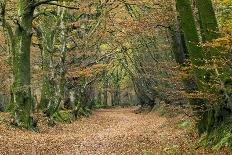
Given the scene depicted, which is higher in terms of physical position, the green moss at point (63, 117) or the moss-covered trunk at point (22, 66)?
the moss-covered trunk at point (22, 66)

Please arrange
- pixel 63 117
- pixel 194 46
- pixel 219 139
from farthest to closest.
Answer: pixel 63 117, pixel 194 46, pixel 219 139

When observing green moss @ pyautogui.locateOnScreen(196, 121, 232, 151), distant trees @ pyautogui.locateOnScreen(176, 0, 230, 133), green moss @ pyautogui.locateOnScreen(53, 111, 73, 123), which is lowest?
green moss @ pyautogui.locateOnScreen(196, 121, 232, 151)

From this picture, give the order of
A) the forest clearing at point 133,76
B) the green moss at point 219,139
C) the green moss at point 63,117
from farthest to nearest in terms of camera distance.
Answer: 1. the green moss at point 63,117
2. the forest clearing at point 133,76
3. the green moss at point 219,139

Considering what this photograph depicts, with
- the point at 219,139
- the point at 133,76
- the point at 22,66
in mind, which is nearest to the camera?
the point at 219,139

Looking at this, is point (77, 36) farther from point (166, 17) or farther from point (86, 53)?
point (166, 17)

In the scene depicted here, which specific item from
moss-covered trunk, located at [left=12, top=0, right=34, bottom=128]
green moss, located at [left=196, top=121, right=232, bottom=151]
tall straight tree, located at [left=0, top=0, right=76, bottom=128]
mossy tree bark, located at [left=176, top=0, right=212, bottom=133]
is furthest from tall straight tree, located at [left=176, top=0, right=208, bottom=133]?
moss-covered trunk, located at [left=12, top=0, right=34, bottom=128]

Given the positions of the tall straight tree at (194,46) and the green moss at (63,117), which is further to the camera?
the green moss at (63,117)

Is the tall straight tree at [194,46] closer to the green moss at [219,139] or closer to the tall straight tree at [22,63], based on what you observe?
the green moss at [219,139]

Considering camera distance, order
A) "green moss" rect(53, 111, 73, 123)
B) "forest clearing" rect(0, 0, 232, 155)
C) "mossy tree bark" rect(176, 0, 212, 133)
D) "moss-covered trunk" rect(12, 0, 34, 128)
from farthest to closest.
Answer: "green moss" rect(53, 111, 73, 123) < "moss-covered trunk" rect(12, 0, 34, 128) < "mossy tree bark" rect(176, 0, 212, 133) < "forest clearing" rect(0, 0, 232, 155)

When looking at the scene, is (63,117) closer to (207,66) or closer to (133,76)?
(133,76)

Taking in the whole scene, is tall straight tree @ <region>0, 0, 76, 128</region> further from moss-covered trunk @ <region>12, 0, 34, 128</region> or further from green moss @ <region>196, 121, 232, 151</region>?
green moss @ <region>196, 121, 232, 151</region>

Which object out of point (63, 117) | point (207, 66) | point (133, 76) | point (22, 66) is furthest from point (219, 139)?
point (133, 76)

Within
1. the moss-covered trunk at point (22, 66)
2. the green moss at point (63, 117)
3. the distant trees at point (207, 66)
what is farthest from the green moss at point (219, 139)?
the green moss at point (63, 117)

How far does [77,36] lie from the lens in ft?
108
